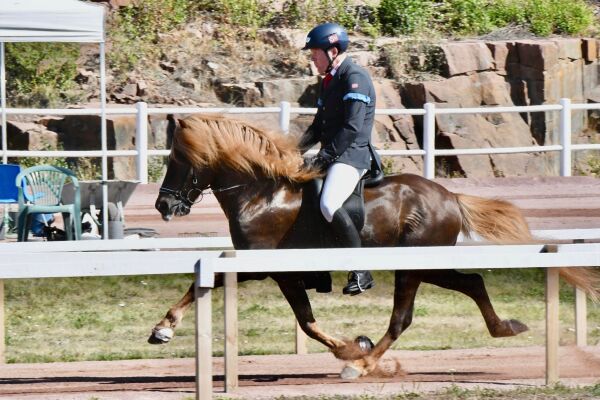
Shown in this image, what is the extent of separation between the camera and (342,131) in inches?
352

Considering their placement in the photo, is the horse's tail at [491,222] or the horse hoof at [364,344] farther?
the horse's tail at [491,222]

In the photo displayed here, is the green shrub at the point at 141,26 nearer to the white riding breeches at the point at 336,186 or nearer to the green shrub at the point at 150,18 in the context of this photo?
the green shrub at the point at 150,18

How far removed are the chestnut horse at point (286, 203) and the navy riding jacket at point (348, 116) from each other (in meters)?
0.25

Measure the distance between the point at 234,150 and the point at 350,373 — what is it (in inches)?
71.0

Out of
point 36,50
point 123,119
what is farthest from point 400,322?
point 36,50

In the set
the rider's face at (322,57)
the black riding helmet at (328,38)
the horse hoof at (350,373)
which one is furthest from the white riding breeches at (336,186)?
the horse hoof at (350,373)

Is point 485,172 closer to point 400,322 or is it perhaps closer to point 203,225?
point 203,225

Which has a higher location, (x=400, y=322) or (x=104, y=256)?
(x=104, y=256)

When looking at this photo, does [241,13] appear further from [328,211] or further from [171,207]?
[328,211]

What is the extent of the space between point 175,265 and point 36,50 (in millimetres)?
14321

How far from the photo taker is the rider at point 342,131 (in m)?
8.84

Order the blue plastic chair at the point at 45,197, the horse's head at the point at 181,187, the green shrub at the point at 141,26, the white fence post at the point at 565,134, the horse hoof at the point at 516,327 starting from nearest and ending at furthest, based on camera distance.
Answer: the horse hoof at the point at 516,327, the horse's head at the point at 181,187, the blue plastic chair at the point at 45,197, the white fence post at the point at 565,134, the green shrub at the point at 141,26

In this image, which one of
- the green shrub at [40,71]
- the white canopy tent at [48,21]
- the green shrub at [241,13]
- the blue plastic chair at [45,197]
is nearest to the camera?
the white canopy tent at [48,21]

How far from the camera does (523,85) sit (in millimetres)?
22141
